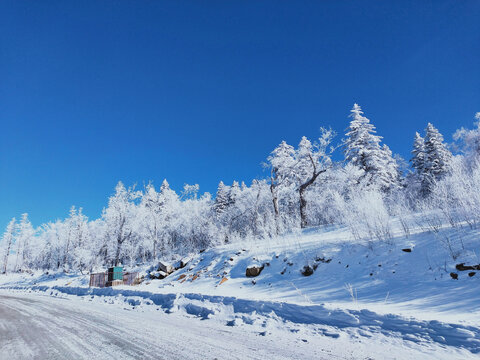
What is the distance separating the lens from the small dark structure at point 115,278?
15798 mm

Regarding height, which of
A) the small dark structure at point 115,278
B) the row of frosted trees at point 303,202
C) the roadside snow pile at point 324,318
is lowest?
the roadside snow pile at point 324,318

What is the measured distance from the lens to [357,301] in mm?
5520

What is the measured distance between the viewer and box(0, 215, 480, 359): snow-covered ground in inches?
125

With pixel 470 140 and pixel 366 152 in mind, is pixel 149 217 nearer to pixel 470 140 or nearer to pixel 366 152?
pixel 366 152

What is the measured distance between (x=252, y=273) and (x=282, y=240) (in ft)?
10.1

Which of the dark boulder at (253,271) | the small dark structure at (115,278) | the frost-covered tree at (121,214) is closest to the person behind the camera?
the dark boulder at (253,271)

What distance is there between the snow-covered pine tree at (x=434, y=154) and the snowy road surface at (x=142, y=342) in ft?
101

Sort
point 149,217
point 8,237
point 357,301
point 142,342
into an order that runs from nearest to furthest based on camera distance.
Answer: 1. point 142,342
2. point 357,301
3. point 149,217
4. point 8,237

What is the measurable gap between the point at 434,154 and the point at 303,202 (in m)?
20.0

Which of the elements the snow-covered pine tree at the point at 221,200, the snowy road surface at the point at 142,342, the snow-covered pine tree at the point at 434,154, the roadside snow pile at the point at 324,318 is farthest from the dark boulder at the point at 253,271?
the snow-covered pine tree at the point at 221,200

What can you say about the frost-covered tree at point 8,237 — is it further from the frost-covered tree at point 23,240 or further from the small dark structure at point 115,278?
the small dark structure at point 115,278

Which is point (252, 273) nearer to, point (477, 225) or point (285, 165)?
point (477, 225)

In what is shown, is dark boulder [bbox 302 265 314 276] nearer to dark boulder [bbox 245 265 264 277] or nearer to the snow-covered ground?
the snow-covered ground

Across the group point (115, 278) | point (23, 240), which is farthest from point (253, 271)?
point (23, 240)
